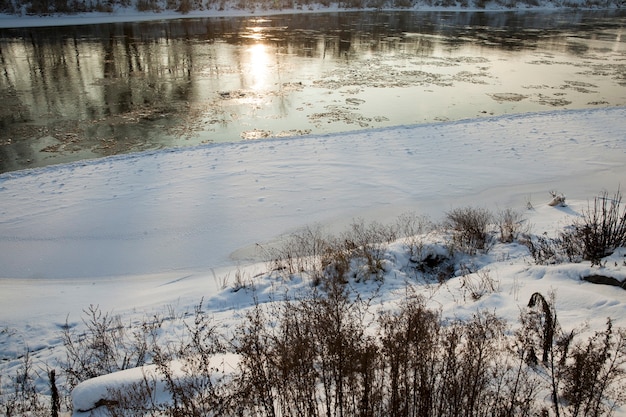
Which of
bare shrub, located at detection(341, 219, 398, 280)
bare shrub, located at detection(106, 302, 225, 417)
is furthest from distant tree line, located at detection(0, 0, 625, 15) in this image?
bare shrub, located at detection(106, 302, 225, 417)

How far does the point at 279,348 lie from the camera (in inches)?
140

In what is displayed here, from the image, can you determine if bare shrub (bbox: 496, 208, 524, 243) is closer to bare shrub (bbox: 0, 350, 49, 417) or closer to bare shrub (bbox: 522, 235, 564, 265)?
bare shrub (bbox: 522, 235, 564, 265)

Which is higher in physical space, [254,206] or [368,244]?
[254,206]

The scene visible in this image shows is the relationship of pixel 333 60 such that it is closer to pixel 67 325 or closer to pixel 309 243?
pixel 309 243

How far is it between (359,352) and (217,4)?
44.7 meters

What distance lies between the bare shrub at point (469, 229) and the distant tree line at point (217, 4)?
3856cm

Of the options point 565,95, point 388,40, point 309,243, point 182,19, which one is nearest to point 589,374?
point 309,243

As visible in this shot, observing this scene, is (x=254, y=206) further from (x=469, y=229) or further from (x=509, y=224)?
(x=509, y=224)

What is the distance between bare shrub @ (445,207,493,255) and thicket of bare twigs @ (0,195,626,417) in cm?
3

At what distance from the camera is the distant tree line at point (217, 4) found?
1340 inches

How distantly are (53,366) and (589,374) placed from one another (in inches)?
207

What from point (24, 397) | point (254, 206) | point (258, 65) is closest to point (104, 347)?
point (24, 397)

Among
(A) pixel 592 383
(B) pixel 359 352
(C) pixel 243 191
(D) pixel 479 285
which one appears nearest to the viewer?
(A) pixel 592 383

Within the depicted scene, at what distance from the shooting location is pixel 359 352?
128 inches
